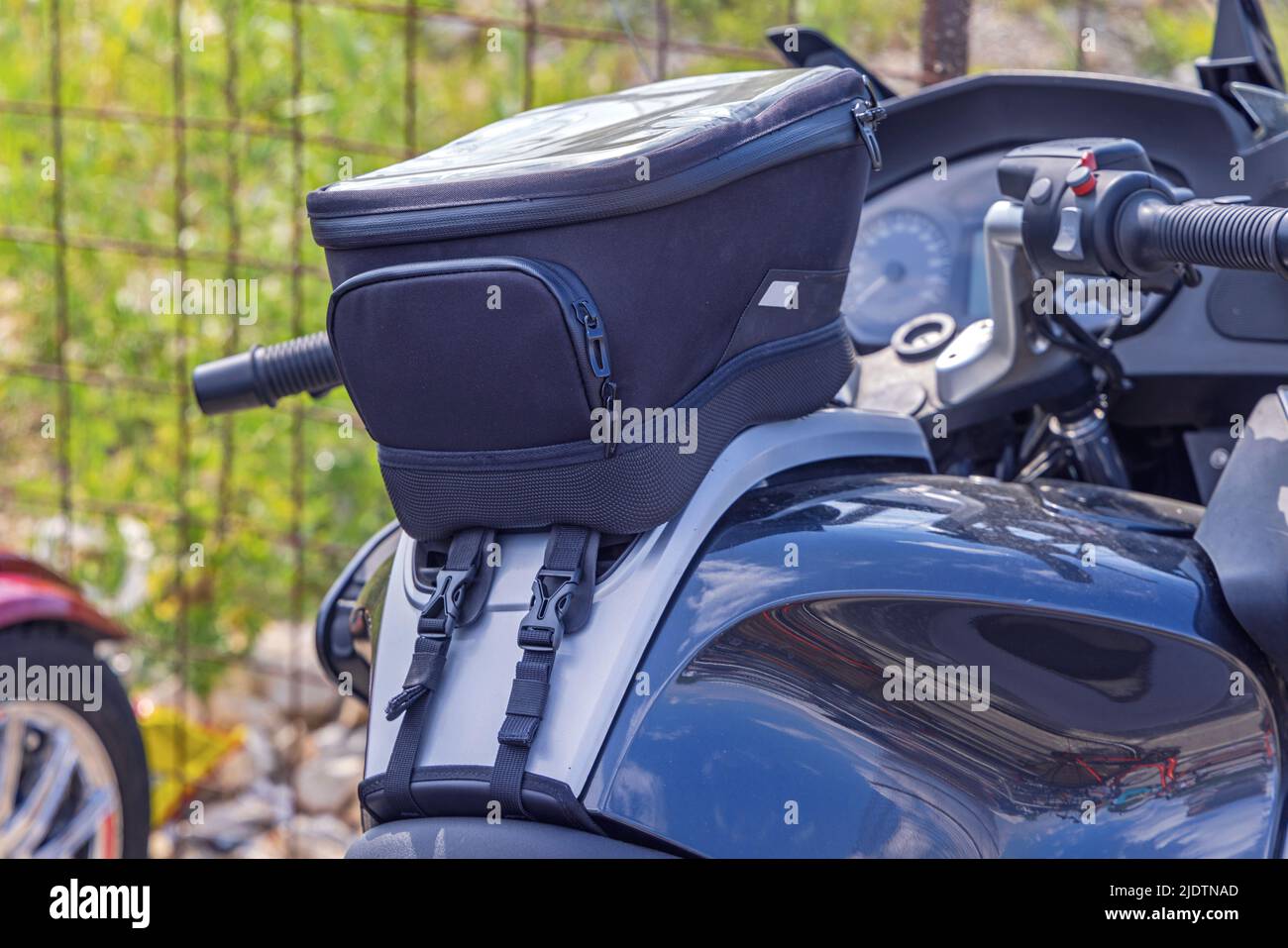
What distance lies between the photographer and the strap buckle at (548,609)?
3.02 feet

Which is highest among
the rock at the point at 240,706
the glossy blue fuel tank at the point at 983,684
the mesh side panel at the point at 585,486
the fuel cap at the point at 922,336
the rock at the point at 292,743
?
the fuel cap at the point at 922,336

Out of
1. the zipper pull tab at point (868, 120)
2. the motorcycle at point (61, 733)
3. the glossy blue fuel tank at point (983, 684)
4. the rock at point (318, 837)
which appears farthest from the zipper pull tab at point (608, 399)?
the rock at point (318, 837)

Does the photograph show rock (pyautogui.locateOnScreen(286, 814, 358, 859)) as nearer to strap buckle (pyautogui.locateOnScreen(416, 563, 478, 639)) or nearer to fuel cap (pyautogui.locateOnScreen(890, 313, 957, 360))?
fuel cap (pyautogui.locateOnScreen(890, 313, 957, 360))

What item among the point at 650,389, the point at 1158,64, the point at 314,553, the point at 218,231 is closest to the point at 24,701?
the point at 314,553

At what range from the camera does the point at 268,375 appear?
1.34 m

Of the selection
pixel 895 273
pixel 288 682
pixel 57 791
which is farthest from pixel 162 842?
pixel 895 273

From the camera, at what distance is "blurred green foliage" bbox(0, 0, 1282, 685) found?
9.41 feet

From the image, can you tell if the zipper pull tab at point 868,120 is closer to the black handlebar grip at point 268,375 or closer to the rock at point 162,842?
the black handlebar grip at point 268,375

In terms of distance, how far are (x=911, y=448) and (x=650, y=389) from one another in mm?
310

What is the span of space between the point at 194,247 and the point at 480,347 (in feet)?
7.26

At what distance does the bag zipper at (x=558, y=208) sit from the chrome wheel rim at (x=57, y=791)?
1442 millimetres

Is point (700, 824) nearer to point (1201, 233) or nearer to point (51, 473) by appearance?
point (1201, 233)

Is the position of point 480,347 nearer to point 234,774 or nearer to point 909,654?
point 909,654

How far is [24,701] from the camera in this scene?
2092mm
